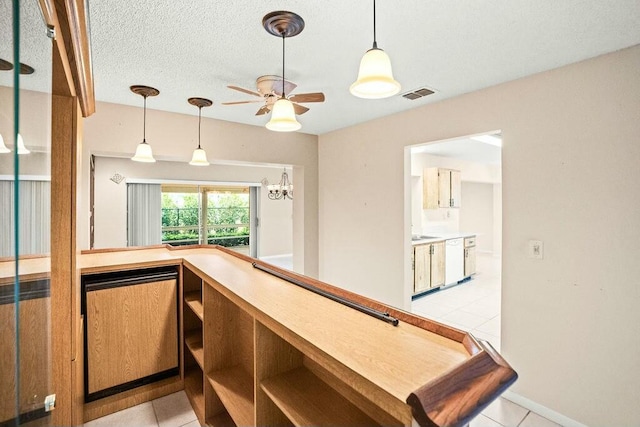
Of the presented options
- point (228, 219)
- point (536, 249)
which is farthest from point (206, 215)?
point (536, 249)

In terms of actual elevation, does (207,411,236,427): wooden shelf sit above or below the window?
below

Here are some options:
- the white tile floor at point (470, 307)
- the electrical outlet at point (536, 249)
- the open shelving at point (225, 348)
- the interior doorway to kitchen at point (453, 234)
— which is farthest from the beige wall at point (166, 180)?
the electrical outlet at point (536, 249)

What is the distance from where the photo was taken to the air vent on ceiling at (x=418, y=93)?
9.42ft

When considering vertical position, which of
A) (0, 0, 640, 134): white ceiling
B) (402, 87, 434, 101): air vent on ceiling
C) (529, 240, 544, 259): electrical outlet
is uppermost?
(402, 87, 434, 101): air vent on ceiling

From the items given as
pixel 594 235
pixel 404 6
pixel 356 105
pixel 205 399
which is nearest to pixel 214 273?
pixel 205 399

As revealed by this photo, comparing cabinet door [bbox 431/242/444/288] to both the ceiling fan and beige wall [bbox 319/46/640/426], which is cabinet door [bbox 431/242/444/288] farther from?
the ceiling fan

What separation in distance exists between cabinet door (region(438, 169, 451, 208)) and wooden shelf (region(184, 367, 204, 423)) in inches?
196

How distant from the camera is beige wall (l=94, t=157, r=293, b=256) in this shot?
5918 mm

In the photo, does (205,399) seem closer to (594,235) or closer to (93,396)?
(93,396)

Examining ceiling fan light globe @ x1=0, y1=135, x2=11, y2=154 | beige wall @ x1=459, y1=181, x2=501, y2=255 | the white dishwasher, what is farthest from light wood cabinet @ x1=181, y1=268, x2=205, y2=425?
beige wall @ x1=459, y1=181, x2=501, y2=255

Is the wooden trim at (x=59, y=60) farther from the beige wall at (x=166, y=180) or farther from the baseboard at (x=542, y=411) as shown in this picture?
the beige wall at (x=166, y=180)

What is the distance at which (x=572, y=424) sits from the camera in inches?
87.2

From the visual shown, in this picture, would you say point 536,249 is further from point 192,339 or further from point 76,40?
point 76,40

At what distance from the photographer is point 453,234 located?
20.4 ft
